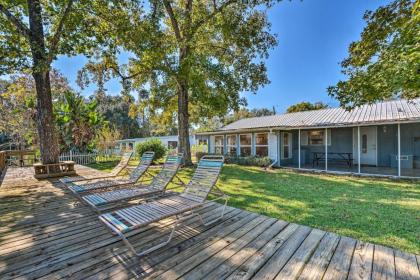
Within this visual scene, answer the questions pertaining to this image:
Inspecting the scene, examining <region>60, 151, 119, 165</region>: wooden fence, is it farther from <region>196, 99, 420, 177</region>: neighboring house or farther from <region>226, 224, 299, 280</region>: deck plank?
<region>226, 224, 299, 280</region>: deck plank

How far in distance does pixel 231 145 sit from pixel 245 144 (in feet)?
4.97

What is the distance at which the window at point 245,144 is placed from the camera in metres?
16.2

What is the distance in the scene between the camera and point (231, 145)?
17688 mm

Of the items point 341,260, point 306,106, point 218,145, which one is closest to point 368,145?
point 218,145

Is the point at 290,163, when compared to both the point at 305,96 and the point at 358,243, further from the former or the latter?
the point at 305,96

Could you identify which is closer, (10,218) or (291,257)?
(291,257)

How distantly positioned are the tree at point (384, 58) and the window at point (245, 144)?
29.1ft

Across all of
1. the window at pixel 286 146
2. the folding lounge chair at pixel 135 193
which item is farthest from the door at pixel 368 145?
the folding lounge chair at pixel 135 193

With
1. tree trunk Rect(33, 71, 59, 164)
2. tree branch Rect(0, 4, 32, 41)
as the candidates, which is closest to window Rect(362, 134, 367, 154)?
tree trunk Rect(33, 71, 59, 164)

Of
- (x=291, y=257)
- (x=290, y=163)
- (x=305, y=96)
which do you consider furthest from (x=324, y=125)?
(x=305, y=96)

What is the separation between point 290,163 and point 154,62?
11.3 m

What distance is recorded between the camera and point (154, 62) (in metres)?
11.5

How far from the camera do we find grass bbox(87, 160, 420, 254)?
12.7ft

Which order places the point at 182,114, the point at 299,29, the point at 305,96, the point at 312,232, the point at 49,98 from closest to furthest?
1. the point at 312,232
2. the point at 49,98
3. the point at 182,114
4. the point at 299,29
5. the point at 305,96
